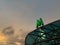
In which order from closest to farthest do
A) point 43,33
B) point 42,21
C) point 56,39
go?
1. point 56,39
2. point 43,33
3. point 42,21

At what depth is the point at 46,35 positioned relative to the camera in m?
58.6

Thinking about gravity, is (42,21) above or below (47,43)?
above

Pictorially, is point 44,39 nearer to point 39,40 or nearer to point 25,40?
point 39,40

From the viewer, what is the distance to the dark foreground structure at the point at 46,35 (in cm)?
5609

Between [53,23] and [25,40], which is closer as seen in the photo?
[53,23]

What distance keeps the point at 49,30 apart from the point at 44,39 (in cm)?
247

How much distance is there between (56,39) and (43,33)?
448 centimetres

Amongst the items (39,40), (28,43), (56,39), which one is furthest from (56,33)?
(28,43)

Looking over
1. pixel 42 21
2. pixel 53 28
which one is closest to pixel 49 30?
pixel 53 28

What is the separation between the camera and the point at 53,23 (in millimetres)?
56906

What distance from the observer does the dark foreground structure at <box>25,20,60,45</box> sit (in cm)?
5609

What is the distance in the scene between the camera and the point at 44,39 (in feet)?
194

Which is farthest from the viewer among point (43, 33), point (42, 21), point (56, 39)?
point (42, 21)

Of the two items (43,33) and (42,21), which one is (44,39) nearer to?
(43,33)
